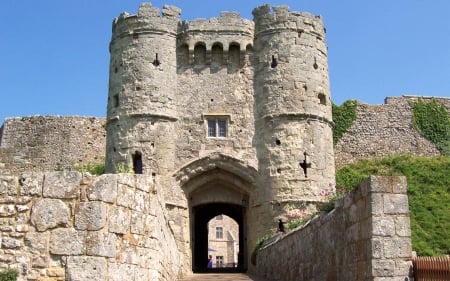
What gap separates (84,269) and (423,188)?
22609mm

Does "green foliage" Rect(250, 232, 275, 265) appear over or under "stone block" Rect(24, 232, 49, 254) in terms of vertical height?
over

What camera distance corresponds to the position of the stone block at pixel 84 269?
25.2 ft

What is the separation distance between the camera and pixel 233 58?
82.7ft

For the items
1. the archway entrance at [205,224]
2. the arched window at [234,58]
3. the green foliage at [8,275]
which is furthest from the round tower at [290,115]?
the green foliage at [8,275]

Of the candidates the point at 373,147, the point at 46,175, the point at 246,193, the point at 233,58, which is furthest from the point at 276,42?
the point at 46,175

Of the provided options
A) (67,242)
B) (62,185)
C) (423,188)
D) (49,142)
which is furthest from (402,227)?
(49,142)

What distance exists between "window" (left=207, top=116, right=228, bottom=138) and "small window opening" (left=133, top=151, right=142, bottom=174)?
2.75 metres

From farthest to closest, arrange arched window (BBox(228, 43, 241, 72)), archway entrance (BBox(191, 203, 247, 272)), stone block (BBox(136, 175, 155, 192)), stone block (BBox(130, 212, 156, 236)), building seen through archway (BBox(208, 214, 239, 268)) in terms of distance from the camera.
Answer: building seen through archway (BBox(208, 214, 239, 268)) < archway entrance (BBox(191, 203, 247, 272)) < arched window (BBox(228, 43, 241, 72)) < stone block (BBox(136, 175, 155, 192)) < stone block (BBox(130, 212, 156, 236))

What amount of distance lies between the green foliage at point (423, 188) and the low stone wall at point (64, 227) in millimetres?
13005

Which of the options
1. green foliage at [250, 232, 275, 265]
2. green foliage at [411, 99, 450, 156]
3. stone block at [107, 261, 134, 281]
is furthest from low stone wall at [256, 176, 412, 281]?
green foliage at [411, 99, 450, 156]

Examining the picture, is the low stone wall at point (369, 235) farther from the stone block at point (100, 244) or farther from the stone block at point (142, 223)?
the stone block at point (100, 244)

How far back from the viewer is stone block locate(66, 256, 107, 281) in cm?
769

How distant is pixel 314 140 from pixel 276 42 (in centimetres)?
398

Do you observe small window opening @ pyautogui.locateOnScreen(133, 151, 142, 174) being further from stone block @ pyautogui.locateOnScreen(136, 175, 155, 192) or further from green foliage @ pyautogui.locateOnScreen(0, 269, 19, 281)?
green foliage @ pyautogui.locateOnScreen(0, 269, 19, 281)
